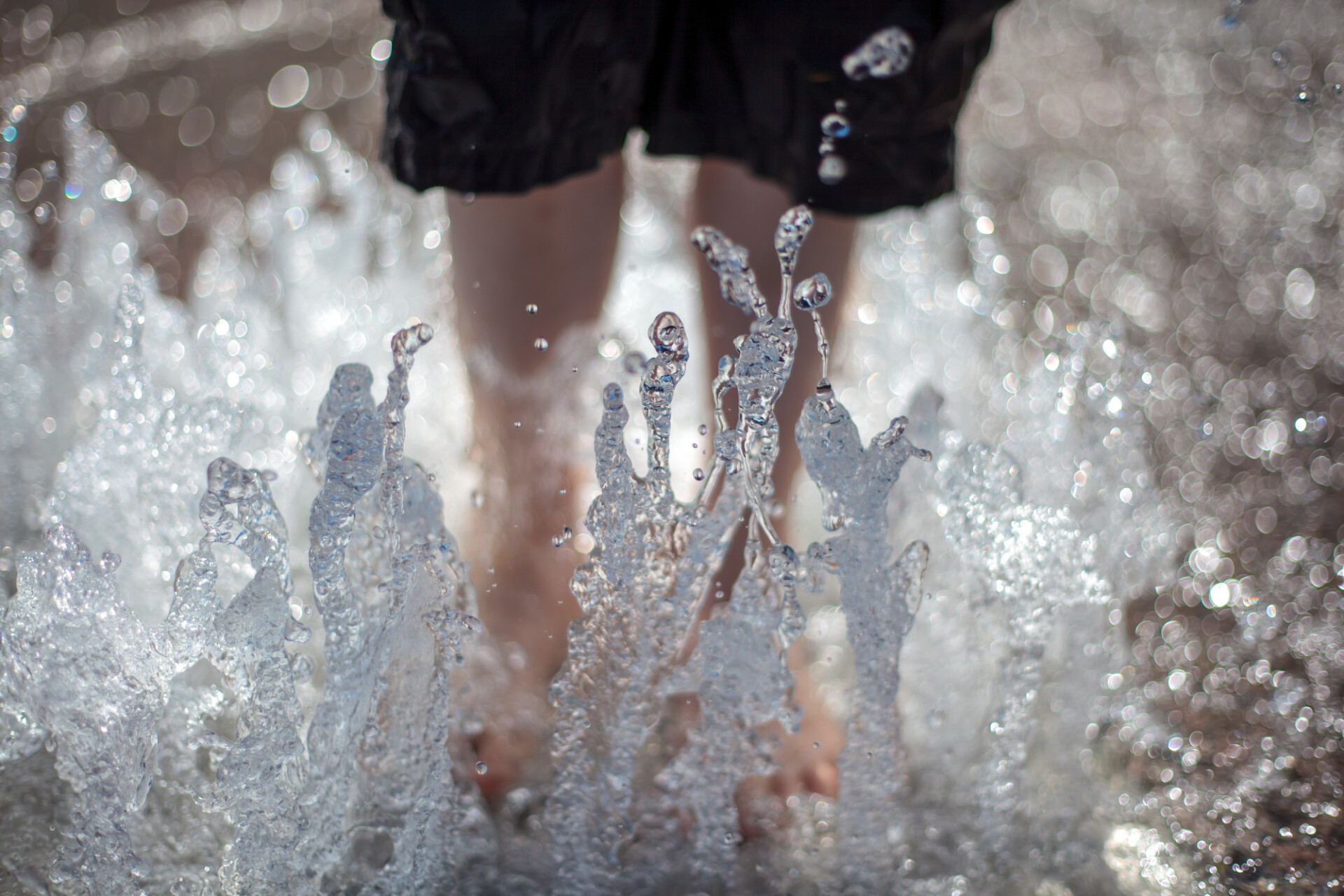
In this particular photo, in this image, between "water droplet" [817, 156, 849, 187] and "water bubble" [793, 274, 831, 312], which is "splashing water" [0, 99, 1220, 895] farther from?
"water droplet" [817, 156, 849, 187]

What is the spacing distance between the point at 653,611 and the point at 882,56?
1.60ft

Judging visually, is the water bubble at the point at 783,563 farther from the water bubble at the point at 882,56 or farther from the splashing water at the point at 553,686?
the water bubble at the point at 882,56

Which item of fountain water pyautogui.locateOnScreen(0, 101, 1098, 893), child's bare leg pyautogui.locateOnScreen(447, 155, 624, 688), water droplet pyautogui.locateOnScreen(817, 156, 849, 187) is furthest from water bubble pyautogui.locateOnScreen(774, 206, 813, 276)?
child's bare leg pyautogui.locateOnScreen(447, 155, 624, 688)

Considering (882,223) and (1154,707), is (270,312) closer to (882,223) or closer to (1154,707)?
(882,223)

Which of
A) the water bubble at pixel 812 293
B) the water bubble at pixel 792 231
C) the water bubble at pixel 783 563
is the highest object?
the water bubble at pixel 792 231

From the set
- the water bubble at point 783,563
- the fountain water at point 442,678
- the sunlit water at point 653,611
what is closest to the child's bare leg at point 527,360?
the sunlit water at point 653,611

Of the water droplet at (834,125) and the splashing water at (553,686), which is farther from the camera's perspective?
the water droplet at (834,125)

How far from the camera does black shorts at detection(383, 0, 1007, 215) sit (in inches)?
34.3

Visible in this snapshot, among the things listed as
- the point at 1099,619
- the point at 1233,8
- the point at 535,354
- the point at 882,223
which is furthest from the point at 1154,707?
the point at 1233,8

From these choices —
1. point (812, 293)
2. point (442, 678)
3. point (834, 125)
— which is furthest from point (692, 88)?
point (442, 678)

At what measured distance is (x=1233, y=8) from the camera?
A: 2.11 m

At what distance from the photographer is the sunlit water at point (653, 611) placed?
29.9 inches

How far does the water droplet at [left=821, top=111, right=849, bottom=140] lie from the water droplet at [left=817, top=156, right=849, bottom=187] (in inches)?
0.8

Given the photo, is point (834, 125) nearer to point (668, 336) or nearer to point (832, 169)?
point (832, 169)
